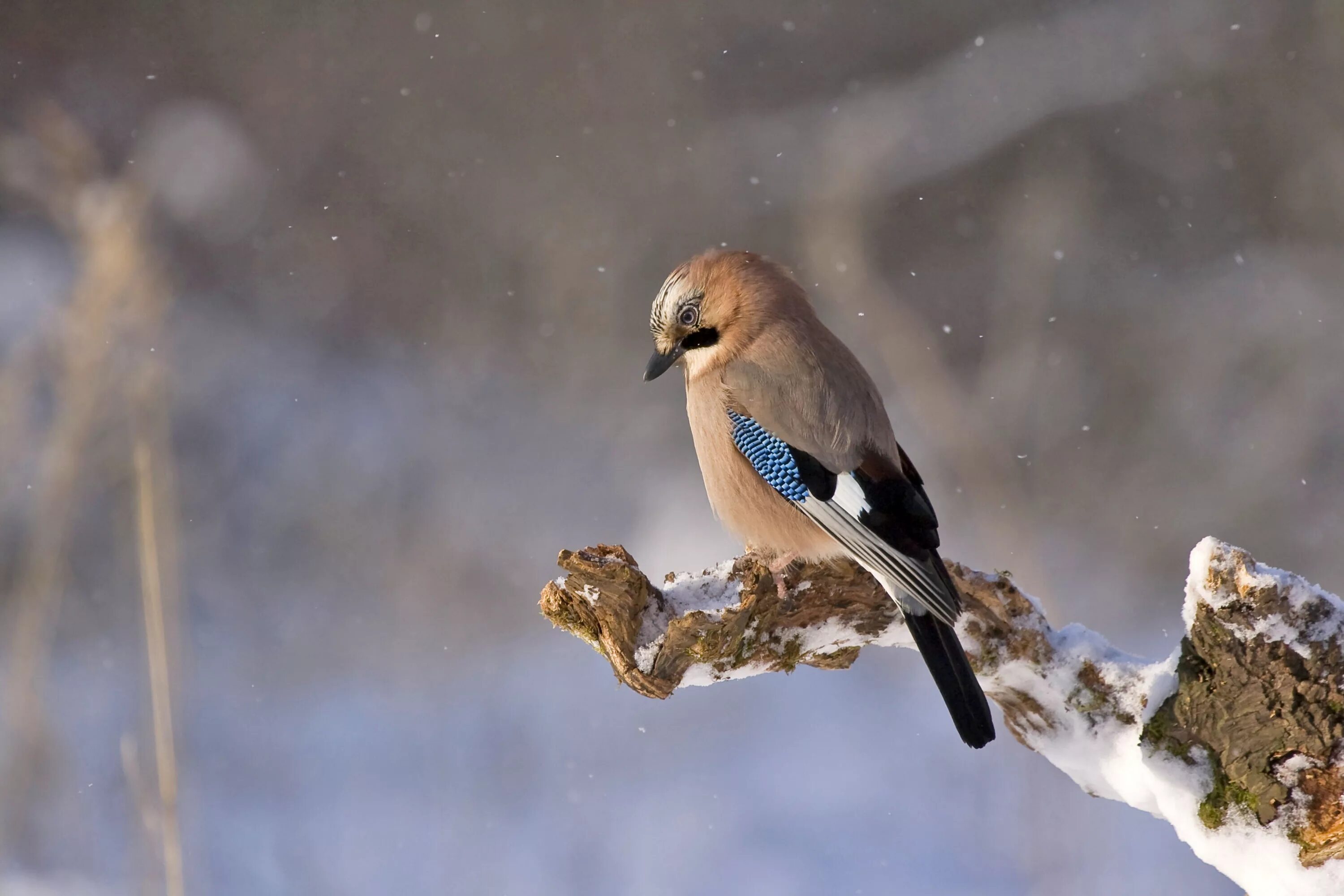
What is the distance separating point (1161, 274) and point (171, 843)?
14.2ft

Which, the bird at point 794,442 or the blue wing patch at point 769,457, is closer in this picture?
the bird at point 794,442

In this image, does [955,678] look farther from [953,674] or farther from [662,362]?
[662,362]

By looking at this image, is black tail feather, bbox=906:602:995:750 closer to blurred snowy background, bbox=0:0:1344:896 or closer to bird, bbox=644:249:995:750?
bird, bbox=644:249:995:750

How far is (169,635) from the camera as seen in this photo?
2719 millimetres

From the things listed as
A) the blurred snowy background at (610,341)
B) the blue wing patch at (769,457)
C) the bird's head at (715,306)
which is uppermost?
the blurred snowy background at (610,341)

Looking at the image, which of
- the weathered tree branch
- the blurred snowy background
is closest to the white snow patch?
the weathered tree branch

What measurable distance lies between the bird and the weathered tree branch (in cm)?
9

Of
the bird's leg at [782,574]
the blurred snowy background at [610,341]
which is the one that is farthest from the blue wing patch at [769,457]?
the blurred snowy background at [610,341]

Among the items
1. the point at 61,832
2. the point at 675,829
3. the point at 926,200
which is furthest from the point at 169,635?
the point at 926,200

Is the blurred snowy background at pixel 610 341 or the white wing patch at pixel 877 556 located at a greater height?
the blurred snowy background at pixel 610 341

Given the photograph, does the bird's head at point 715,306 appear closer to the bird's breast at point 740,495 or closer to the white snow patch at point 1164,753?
→ the bird's breast at point 740,495

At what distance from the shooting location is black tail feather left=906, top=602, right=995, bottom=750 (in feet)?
5.65

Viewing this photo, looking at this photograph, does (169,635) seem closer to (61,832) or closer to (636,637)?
(61,832)

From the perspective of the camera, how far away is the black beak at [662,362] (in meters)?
2.20
